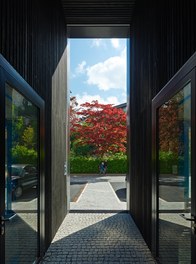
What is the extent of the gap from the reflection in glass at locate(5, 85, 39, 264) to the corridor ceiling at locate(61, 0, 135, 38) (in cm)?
367

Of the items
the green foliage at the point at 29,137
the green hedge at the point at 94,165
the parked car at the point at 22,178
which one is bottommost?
the green hedge at the point at 94,165

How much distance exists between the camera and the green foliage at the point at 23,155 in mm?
2756

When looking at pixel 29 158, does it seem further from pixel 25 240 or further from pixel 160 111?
pixel 160 111

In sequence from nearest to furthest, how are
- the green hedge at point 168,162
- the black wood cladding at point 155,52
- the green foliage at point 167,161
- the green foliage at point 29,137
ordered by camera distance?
the black wood cladding at point 155,52 → the green hedge at point 168,162 → the green foliage at point 167,161 → the green foliage at point 29,137

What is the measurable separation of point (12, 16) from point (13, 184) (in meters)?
1.68

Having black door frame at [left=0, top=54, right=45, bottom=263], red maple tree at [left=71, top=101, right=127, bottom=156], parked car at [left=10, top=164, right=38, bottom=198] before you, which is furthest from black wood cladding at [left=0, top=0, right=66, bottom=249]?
red maple tree at [left=71, top=101, right=127, bottom=156]

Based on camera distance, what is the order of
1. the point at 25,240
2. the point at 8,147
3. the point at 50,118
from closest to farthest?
the point at 8,147 → the point at 25,240 → the point at 50,118

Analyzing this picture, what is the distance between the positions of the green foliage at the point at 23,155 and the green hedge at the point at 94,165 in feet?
52.3

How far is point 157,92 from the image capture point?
12.4 feet

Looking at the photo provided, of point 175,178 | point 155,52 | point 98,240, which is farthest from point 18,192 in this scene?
point 155,52

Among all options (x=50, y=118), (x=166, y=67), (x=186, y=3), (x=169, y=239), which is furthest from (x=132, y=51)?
(x=169, y=239)

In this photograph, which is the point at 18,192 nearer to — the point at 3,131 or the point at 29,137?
the point at 29,137

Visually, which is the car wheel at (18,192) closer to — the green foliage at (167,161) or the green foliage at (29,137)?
the green foliage at (29,137)

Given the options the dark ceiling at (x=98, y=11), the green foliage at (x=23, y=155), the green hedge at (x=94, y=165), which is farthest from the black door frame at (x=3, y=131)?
the green hedge at (x=94, y=165)
